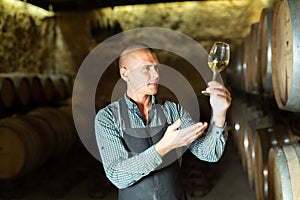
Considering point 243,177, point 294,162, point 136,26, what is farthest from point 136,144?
point 136,26

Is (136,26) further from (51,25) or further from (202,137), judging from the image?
(202,137)

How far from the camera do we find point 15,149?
370 centimetres

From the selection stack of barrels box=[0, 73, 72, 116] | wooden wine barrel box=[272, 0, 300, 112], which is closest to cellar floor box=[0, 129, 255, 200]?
stack of barrels box=[0, 73, 72, 116]

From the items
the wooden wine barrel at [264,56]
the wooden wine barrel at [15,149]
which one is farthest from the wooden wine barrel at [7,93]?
the wooden wine barrel at [264,56]

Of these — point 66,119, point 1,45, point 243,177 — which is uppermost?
point 1,45

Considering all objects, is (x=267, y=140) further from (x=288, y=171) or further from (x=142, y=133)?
(x=142, y=133)

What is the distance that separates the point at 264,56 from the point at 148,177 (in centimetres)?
163

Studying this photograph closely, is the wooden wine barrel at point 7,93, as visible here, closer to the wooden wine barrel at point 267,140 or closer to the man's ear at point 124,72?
the wooden wine barrel at point 267,140

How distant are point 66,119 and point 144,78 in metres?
3.70

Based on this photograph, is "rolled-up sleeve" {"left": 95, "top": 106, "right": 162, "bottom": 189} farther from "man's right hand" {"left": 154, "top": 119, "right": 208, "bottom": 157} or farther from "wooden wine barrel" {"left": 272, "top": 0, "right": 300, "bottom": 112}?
"wooden wine barrel" {"left": 272, "top": 0, "right": 300, "bottom": 112}

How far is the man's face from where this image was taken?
136cm

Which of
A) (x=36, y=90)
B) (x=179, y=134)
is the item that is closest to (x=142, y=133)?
(x=179, y=134)

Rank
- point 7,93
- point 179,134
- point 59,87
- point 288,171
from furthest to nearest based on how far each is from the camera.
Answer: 1. point 59,87
2. point 7,93
3. point 288,171
4. point 179,134

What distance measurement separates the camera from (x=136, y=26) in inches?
267
